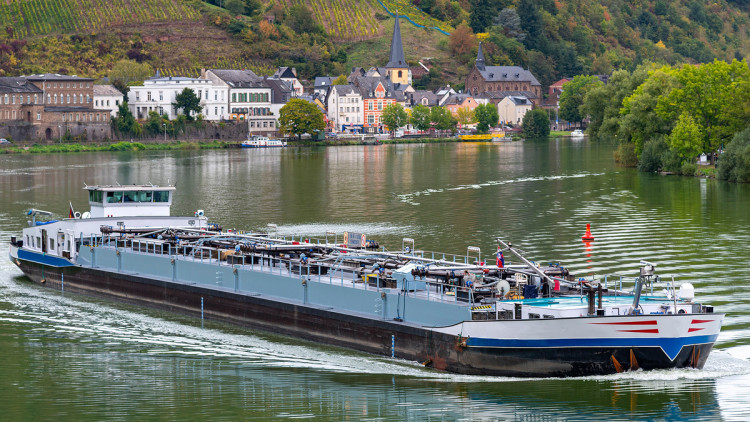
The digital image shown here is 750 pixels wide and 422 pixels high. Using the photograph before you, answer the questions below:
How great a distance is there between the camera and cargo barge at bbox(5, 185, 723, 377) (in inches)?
990

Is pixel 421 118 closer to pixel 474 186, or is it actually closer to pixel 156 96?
pixel 156 96

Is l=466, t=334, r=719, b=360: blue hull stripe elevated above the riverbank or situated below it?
below

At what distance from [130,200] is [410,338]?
19.5 meters

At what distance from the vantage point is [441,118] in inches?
7628

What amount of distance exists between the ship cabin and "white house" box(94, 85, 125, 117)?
12237cm

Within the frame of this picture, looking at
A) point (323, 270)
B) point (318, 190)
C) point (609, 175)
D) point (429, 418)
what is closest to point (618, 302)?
point (429, 418)

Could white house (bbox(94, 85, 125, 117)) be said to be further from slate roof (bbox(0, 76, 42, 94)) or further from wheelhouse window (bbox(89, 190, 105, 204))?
wheelhouse window (bbox(89, 190, 105, 204))

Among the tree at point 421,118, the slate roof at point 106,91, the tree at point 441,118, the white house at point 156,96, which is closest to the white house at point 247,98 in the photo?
the white house at point 156,96

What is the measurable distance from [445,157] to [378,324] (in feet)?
327

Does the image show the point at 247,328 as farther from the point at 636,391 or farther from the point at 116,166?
the point at 116,166

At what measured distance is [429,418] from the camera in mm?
24516

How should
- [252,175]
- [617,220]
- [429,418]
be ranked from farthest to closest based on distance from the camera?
1. [252,175]
2. [617,220]
3. [429,418]

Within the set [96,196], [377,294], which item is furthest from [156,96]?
[377,294]

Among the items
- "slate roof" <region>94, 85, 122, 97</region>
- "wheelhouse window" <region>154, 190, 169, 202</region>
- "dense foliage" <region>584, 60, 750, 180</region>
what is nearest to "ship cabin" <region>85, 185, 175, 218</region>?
"wheelhouse window" <region>154, 190, 169, 202</region>
